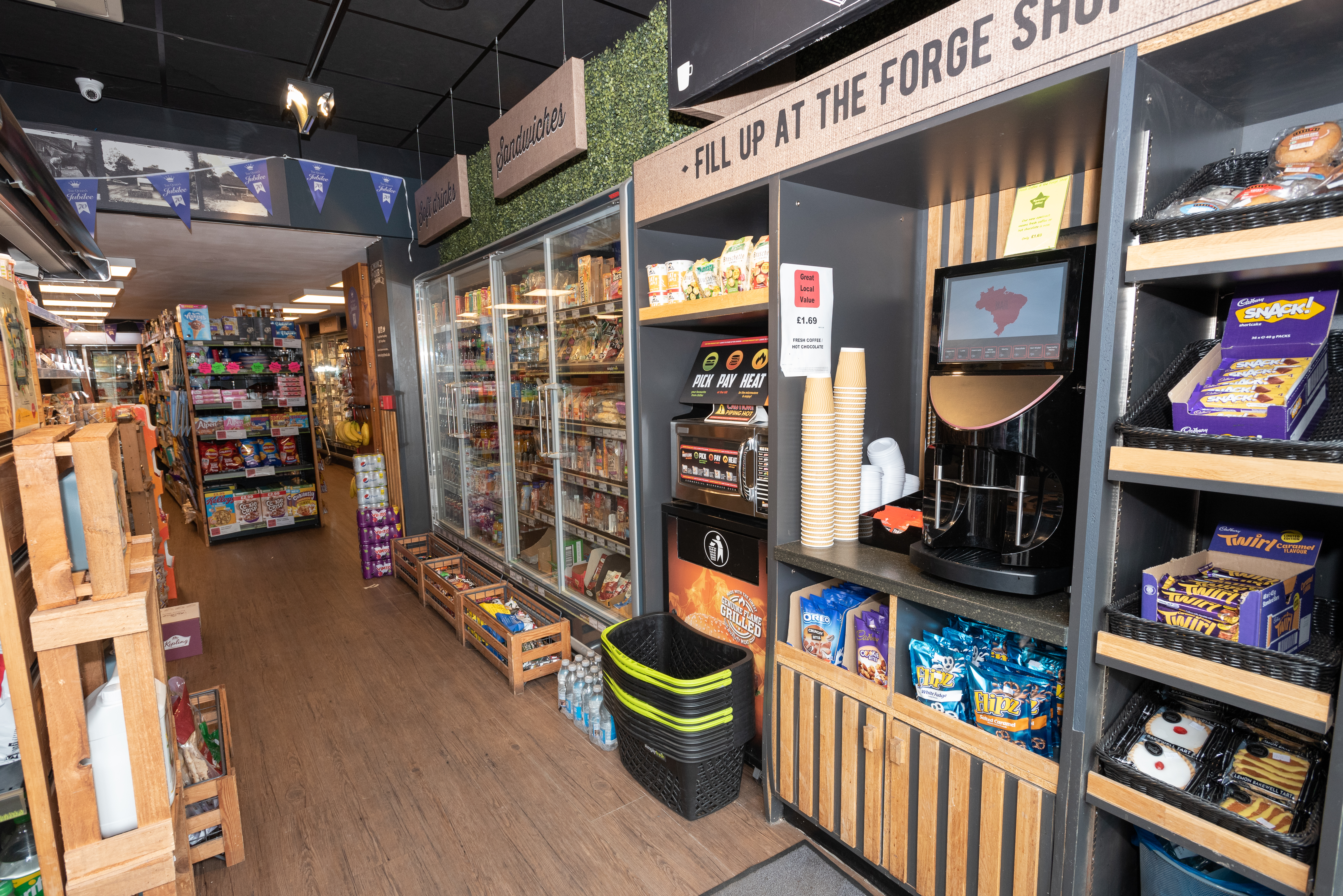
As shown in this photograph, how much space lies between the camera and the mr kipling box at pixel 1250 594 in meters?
1.17

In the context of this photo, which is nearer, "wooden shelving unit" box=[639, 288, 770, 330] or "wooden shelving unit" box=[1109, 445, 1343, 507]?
"wooden shelving unit" box=[1109, 445, 1343, 507]

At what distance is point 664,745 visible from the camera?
2.24m

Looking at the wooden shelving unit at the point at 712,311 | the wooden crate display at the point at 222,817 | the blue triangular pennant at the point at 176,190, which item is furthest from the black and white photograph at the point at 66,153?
the wooden shelving unit at the point at 712,311

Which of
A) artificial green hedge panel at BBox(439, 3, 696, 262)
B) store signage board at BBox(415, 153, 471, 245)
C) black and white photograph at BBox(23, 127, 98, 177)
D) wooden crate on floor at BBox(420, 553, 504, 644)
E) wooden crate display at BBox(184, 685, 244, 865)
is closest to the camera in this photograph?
wooden crate display at BBox(184, 685, 244, 865)

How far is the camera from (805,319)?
6.70 feet

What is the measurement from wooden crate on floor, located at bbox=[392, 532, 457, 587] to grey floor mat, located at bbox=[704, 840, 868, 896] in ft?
10.8

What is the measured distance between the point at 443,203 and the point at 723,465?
336 centimetres

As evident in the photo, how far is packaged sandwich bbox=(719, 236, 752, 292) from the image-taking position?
2.26 metres

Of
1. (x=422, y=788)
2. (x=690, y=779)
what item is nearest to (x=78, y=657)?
(x=422, y=788)

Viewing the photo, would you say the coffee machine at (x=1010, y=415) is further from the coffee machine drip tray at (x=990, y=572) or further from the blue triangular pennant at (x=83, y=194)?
the blue triangular pennant at (x=83, y=194)

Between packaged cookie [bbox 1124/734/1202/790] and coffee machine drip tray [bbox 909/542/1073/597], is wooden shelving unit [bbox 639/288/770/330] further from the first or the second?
packaged cookie [bbox 1124/734/1202/790]

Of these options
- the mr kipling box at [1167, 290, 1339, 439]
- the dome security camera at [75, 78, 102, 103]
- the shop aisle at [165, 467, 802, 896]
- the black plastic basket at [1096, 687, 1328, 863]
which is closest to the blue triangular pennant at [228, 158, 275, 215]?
the dome security camera at [75, 78, 102, 103]

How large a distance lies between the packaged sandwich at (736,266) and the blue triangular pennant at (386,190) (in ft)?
12.7

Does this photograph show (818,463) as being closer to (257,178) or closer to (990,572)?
(990,572)
